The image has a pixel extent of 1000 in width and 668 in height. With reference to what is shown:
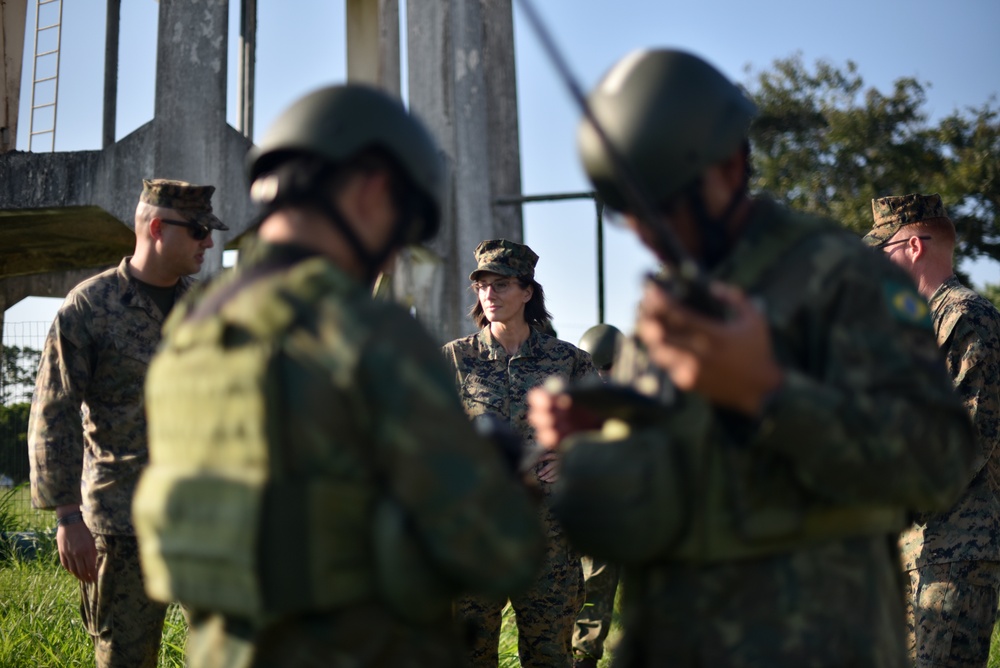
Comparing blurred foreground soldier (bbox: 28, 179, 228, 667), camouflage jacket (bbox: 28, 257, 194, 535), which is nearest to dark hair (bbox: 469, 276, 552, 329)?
blurred foreground soldier (bbox: 28, 179, 228, 667)

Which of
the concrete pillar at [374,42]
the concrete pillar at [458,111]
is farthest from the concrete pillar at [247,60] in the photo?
the concrete pillar at [458,111]

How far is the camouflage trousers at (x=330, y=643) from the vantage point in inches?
76.0

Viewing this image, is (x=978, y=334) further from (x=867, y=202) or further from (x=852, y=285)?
(x=867, y=202)

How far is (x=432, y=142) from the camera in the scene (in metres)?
2.32

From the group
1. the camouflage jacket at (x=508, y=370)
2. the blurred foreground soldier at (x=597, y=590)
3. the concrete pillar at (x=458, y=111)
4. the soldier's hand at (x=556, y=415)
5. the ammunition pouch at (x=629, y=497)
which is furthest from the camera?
the concrete pillar at (x=458, y=111)

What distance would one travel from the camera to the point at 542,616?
218 inches

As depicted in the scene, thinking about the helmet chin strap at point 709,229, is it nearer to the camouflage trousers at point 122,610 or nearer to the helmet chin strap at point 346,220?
the helmet chin strap at point 346,220

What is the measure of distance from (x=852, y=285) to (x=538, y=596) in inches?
148

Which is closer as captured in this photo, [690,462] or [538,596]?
[690,462]

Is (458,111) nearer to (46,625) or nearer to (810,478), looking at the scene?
(46,625)

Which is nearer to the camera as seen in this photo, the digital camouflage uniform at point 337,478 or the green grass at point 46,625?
the digital camouflage uniform at point 337,478

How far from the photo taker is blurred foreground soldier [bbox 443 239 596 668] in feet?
18.2

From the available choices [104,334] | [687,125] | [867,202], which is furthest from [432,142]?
[867,202]

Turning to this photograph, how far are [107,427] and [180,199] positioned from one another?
1.03 m
